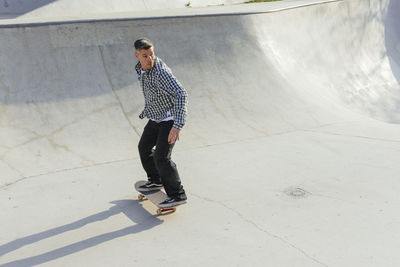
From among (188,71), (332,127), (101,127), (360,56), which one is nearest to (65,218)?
(101,127)

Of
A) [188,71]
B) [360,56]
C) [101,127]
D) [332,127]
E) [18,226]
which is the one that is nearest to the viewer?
[18,226]

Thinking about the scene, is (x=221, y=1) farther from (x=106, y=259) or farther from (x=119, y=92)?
(x=106, y=259)

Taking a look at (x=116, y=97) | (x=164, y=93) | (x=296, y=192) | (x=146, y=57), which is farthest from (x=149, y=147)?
(x=116, y=97)

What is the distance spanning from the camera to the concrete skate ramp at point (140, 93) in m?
5.54

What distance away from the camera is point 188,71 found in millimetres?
7379

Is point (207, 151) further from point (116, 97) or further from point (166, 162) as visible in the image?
point (166, 162)

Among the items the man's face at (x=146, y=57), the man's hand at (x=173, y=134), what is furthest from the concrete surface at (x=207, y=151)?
the man's face at (x=146, y=57)

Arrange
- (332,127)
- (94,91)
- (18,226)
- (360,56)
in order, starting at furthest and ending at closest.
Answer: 1. (360,56)
2. (332,127)
3. (94,91)
4. (18,226)

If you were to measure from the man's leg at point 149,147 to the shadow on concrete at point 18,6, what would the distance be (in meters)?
10.5

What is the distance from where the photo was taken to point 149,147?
12.8 feet

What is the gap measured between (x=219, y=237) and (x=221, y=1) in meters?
16.0

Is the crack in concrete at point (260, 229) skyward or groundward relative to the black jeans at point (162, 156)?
groundward

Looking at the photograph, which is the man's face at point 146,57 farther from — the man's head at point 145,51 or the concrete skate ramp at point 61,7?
the concrete skate ramp at point 61,7

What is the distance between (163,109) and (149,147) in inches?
18.0
